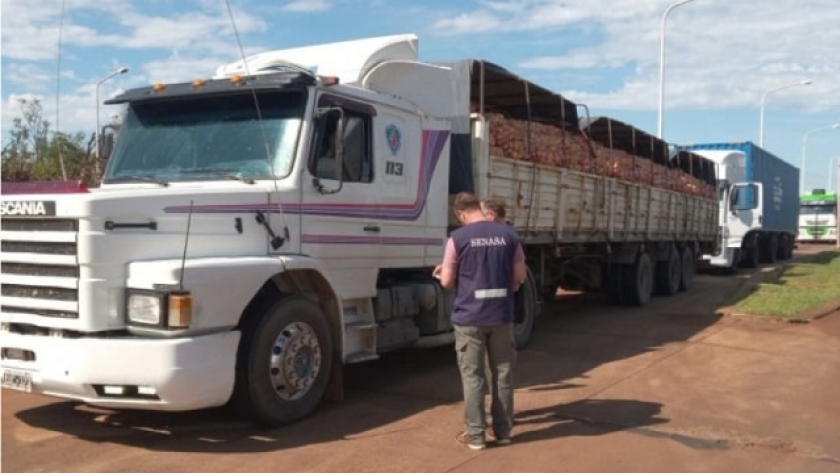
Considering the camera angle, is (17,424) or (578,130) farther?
(578,130)

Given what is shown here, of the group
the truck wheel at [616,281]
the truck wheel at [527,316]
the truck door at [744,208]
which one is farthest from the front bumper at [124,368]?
the truck door at [744,208]

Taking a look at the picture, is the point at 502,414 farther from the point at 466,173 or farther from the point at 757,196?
the point at 757,196

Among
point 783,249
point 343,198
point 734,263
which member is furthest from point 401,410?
point 783,249

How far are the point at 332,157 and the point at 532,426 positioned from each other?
8.68 feet

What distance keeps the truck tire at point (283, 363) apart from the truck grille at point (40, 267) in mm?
1207

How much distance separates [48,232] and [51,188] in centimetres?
34

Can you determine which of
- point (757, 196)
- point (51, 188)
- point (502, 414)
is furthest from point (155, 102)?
point (757, 196)

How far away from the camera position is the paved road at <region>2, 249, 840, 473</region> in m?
5.19

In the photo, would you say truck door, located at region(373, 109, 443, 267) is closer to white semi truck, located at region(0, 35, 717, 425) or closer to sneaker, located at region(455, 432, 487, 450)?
white semi truck, located at region(0, 35, 717, 425)

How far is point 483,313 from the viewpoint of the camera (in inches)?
219

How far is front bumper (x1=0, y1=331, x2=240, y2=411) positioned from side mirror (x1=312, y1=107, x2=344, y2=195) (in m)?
1.65

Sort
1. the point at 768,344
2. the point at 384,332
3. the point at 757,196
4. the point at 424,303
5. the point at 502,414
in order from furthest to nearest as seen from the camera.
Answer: the point at 757,196 → the point at 768,344 → the point at 424,303 → the point at 384,332 → the point at 502,414

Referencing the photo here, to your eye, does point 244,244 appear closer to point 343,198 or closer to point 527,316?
point 343,198

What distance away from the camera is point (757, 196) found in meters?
23.1
